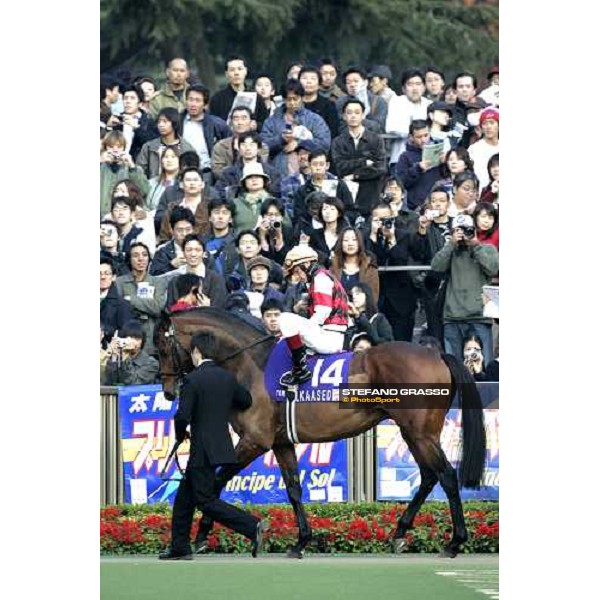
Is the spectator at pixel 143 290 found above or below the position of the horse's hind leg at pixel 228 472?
above

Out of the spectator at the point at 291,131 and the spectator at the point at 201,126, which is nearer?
A: the spectator at the point at 291,131

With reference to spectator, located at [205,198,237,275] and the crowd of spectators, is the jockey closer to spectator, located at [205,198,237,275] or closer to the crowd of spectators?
the crowd of spectators

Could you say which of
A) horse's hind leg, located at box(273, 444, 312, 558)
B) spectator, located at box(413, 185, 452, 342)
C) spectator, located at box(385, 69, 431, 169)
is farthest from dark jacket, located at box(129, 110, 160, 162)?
horse's hind leg, located at box(273, 444, 312, 558)

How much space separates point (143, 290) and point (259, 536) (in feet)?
9.22

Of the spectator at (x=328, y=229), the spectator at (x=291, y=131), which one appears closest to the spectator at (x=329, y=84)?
the spectator at (x=291, y=131)

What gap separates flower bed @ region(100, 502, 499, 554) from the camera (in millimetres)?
16875

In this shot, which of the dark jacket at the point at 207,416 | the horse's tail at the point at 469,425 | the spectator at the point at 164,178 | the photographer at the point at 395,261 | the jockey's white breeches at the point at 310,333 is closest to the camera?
the dark jacket at the point at 207,416

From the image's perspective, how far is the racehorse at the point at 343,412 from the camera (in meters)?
16.4

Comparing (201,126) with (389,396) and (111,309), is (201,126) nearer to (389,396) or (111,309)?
(111,309)

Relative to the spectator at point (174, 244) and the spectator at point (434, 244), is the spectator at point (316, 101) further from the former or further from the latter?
the spectator at point (174, 244)

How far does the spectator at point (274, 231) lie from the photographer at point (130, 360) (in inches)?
50.3
